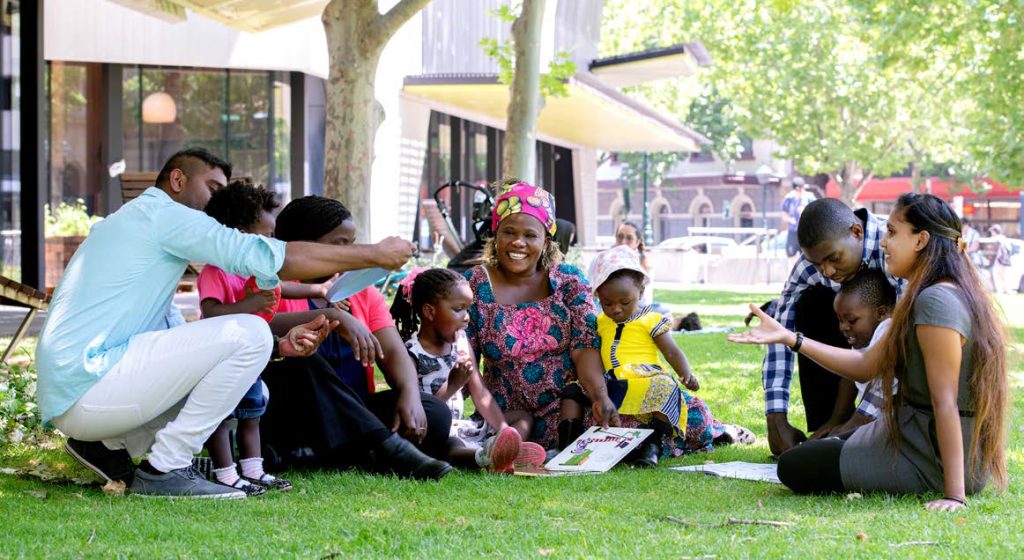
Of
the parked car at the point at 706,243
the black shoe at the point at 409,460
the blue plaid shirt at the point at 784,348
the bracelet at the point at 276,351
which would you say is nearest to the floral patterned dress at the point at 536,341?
the blue plaid shirt at the point at 784,348

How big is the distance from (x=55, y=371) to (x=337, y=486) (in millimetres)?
1154

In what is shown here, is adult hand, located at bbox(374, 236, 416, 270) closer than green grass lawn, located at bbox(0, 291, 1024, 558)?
No

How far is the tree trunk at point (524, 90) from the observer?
452 inches

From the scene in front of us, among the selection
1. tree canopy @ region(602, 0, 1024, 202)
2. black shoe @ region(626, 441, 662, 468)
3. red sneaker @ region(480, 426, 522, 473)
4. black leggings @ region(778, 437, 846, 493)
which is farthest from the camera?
tree canopy @ region(602, 0, 1024, 202)

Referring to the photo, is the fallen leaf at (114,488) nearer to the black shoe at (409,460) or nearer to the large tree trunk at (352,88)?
the black shoe at (409,460)

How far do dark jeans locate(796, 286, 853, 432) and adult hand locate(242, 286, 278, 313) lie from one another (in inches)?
96.3

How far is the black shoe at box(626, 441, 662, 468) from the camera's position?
5.62 m

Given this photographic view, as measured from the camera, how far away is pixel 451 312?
223 inches

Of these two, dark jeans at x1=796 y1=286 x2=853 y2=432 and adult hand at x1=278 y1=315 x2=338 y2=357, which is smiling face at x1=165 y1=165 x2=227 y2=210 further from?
dark jeans at x1=796 y1=286 x2=853 y2=432

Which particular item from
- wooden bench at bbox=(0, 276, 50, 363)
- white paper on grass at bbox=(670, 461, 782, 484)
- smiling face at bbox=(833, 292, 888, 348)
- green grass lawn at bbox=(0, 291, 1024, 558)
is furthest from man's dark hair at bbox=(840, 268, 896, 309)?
wooden bench at bbox=(0, 276, 50, 363)

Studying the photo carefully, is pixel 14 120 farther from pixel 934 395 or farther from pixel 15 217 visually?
pixel 934 395

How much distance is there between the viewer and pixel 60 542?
389cm

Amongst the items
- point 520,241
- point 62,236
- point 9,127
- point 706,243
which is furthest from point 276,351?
point 706,243

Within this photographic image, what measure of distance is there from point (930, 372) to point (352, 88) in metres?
4.98
